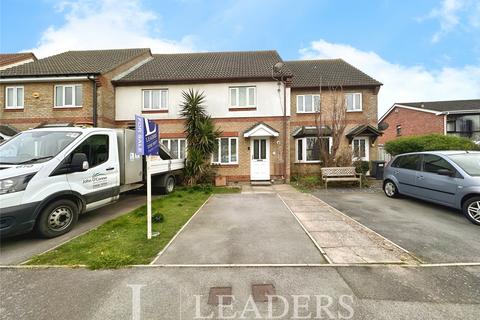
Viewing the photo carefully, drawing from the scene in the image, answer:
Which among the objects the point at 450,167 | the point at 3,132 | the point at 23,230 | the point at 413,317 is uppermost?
the point at 3,132

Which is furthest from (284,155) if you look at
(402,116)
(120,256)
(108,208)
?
(402,116)

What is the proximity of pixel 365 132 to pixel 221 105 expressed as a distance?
9160 millimetres

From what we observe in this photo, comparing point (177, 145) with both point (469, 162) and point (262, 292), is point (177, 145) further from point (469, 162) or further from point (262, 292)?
point (469, 162)

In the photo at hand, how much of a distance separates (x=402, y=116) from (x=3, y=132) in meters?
36.5

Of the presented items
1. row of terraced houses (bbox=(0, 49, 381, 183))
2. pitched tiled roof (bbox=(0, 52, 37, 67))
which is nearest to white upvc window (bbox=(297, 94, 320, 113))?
row of terraced houses (bbox=(0, 49, 381, 183))

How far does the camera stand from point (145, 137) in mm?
4609

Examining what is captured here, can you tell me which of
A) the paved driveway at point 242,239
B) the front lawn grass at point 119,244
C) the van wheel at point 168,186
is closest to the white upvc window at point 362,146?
the paved driveway at point 242,239

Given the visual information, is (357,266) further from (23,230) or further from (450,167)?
(23,230)

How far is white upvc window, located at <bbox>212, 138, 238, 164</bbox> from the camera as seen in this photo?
1271 centimetres

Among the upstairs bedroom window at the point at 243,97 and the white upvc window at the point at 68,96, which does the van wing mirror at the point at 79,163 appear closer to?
the upstairs bedroom window at the point at 243,97

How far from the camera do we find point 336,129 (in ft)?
39.9

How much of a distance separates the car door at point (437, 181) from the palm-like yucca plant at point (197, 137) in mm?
9109

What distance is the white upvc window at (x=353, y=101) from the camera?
14.4m

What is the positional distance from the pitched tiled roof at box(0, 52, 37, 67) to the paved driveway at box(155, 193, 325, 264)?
21775 millimetres
